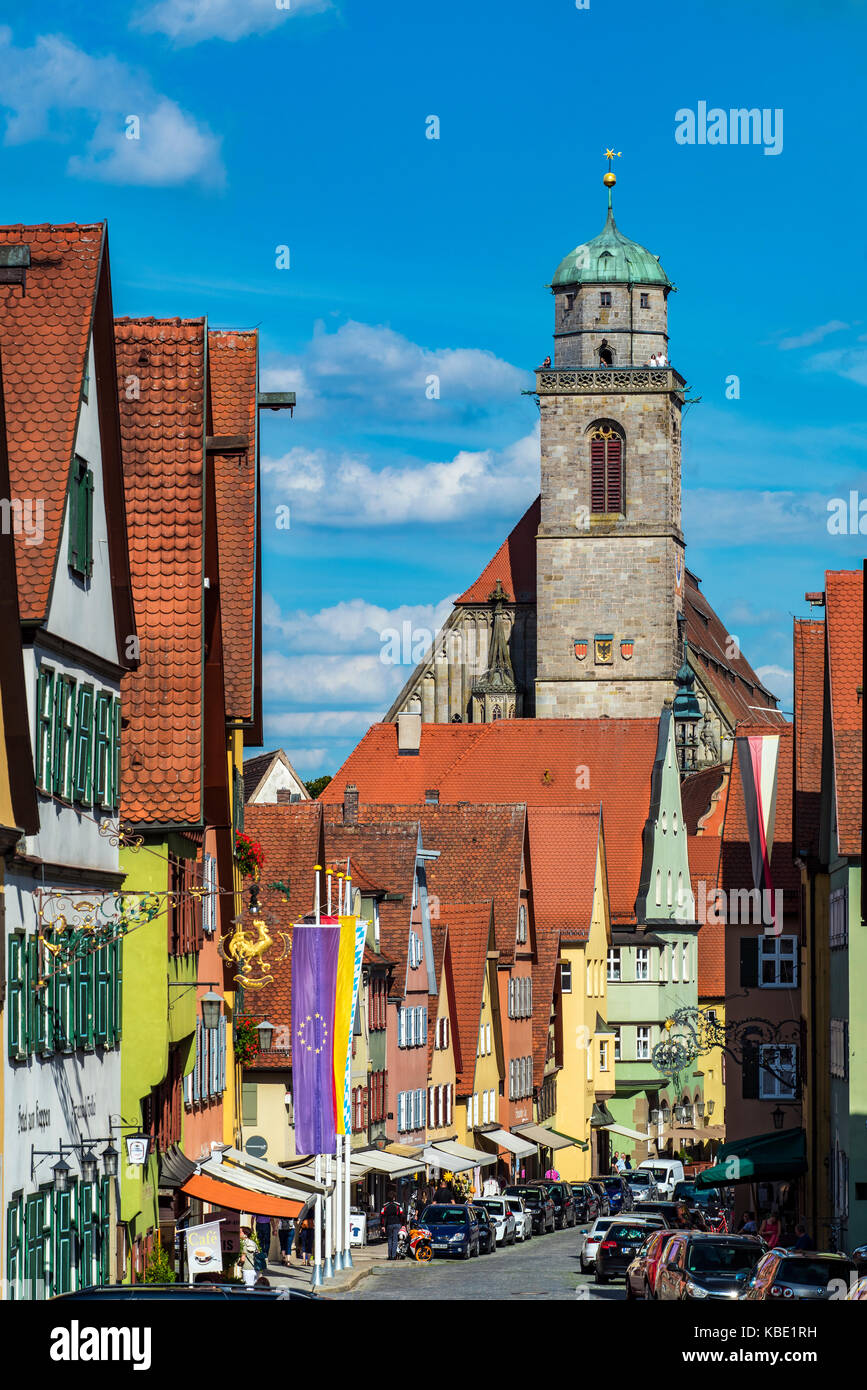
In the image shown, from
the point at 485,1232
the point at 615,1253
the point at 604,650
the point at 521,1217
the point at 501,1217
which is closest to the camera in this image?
the point at 615,1253

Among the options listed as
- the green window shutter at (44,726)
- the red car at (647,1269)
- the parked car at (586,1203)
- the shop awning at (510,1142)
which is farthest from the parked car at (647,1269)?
the shop awning at (510,1142)

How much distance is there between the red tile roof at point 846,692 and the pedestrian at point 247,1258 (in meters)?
10.1

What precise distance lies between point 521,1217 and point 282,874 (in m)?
10.5

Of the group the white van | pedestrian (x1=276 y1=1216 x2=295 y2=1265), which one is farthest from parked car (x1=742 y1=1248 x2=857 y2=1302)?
the white van

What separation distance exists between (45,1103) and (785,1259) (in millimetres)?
7262

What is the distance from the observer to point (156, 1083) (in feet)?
83.4

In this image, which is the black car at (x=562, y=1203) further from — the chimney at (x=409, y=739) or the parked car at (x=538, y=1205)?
the chimney at (x=409, y=739)

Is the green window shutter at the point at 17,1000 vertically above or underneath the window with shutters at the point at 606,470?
underneath

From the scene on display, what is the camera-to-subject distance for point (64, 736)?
70.7ft

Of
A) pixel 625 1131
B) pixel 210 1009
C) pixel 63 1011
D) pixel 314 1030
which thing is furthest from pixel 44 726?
pixel 625 1131

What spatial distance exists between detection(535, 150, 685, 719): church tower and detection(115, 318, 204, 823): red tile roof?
3084 inches

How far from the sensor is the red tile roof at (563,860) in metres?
74.9

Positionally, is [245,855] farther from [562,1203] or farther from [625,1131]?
[625,1131]
